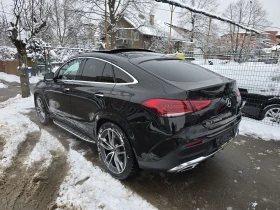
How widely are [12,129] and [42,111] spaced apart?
0.71 m

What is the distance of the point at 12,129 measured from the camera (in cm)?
448

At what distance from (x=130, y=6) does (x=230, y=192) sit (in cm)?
1876

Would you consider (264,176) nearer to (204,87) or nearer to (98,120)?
(204,87)

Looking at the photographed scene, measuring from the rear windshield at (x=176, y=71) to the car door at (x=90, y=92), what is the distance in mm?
563

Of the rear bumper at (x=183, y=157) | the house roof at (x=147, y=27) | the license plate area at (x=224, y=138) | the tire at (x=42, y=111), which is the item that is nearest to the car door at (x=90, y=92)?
the rear bumper at (x=183, y=157)

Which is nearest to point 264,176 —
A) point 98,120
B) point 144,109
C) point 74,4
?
point 144,109

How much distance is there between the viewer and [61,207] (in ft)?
7.45

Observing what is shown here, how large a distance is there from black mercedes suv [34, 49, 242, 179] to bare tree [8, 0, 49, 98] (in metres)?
5.39

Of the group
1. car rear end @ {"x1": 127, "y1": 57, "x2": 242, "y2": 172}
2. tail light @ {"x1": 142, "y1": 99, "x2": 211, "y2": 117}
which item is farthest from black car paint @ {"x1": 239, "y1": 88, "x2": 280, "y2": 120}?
tail light @ {"x1": 142, "y1": 99, "x2": 211, "y2": 117}

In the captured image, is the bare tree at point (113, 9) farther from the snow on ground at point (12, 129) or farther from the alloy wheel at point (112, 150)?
the alloy wheel at point (112, 150)

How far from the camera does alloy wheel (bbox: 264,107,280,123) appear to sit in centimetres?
455

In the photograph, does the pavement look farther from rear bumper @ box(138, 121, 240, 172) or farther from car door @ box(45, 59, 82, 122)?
car door @ box(45, 59, 82, 122)

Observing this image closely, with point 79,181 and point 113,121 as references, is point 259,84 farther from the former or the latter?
point 79,181

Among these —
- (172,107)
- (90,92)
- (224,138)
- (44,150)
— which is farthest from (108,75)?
(44,150)
